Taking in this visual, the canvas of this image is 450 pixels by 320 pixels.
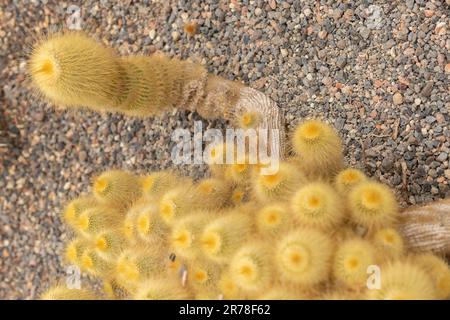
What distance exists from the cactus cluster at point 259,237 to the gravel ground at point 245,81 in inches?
24.3

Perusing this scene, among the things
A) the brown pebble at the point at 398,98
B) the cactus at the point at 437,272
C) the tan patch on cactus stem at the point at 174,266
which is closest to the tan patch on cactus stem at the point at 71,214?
the tan patch on cactus stem at the point at 174,266

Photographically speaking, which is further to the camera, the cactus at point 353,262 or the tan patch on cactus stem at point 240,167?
the tan patch on cactus stem at point 240,167

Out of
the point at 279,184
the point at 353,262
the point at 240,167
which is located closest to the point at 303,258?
the point at 353,262

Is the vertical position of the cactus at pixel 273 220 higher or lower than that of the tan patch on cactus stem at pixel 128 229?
higher

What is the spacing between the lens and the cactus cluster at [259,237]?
5.68 ft

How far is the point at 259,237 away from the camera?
1934mm

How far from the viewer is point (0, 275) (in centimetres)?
366

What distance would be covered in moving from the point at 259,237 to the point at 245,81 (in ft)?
4.53

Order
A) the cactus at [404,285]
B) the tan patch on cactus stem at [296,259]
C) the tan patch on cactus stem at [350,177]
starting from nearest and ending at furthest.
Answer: the cactus at [404,285], the tan patch on cactus stem at [296,259], the tan patch on cactus stem at [350,177]

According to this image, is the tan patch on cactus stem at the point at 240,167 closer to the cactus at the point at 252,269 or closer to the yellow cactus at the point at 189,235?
the yellow cactus at the point at 189,235

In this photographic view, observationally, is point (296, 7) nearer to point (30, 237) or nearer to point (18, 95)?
point (18, 95)

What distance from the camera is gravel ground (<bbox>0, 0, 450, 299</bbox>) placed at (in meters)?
2.64
